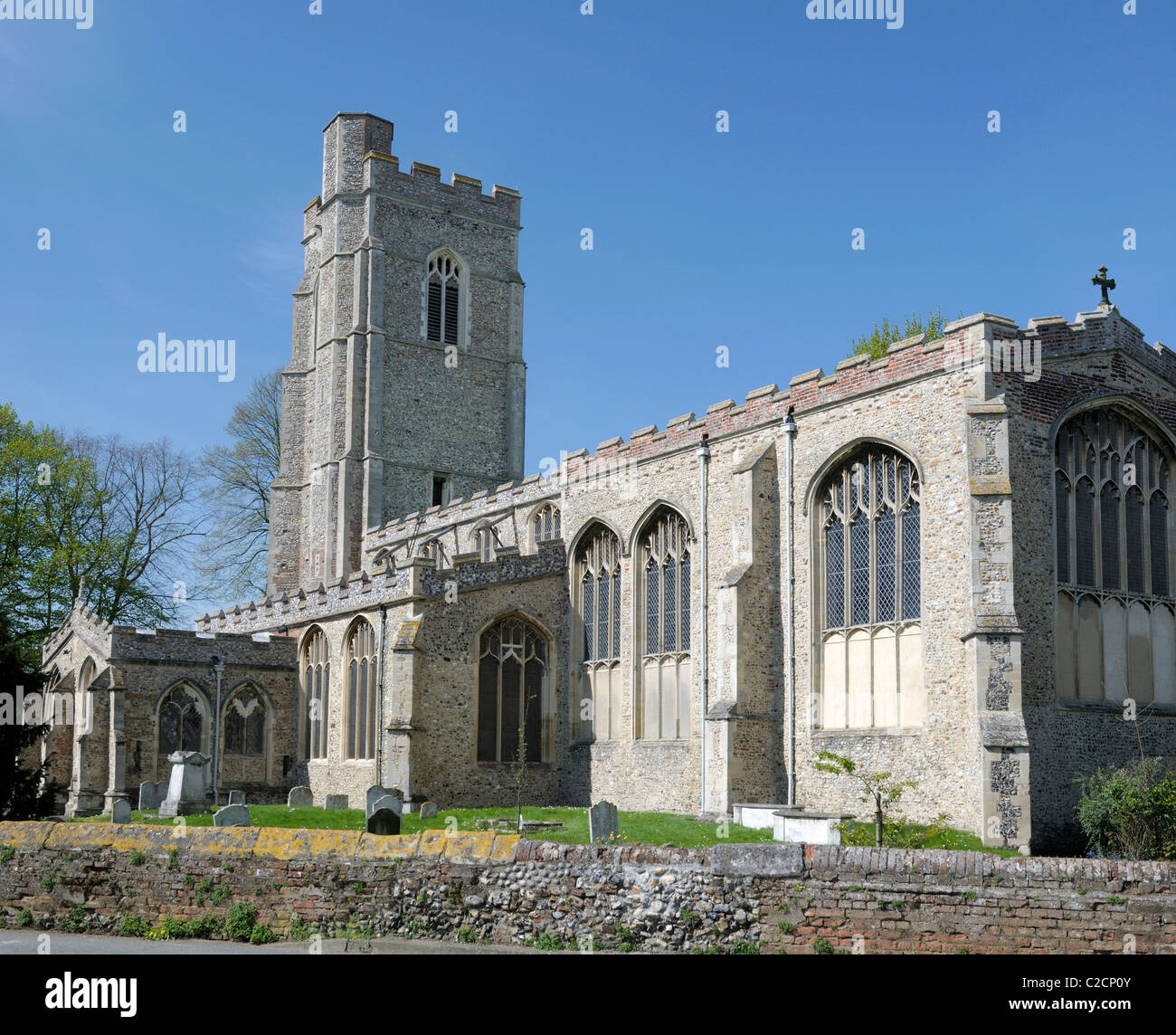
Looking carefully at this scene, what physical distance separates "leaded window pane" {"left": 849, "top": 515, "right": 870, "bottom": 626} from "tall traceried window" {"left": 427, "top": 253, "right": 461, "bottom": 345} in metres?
27.5

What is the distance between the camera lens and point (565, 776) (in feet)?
95.0

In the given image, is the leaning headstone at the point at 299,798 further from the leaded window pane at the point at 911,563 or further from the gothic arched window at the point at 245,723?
the leaded window pane at the point at 911,563

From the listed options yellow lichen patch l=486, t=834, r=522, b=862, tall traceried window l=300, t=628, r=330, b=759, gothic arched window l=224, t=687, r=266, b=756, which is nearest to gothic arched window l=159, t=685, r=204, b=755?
gothic arched window l=224, t=687, r=266, b=756

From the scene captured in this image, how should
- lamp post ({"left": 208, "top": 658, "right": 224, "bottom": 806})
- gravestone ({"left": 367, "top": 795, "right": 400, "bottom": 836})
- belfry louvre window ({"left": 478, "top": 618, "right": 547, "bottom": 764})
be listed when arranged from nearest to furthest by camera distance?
gravestone ({"left": 367, "top": 795, "right": 400, "bottom": 836}) → belfry louvre window ({"left": 478, "top": 618, "right": 547, "bottom": 764}) → lamp post ({"left": 208, "top": 658, "right": 224, "bottom": 806})


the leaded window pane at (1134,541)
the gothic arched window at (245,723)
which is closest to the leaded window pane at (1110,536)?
the leaded window pane at (1134,541)

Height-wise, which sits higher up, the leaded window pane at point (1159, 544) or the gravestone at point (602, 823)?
the leaded window pane at point (1159, 544)

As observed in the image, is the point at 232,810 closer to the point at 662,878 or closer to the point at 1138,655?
the point at 662,878

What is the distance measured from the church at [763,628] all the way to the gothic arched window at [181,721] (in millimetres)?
67

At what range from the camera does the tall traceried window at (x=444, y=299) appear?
47.4m

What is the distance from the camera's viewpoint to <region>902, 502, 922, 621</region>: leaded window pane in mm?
21656

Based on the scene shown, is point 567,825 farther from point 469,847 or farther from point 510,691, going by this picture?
point 469,847

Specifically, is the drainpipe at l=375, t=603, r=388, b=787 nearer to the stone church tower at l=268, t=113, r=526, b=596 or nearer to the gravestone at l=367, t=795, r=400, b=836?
the gravestone at l=367, t=795, r=400, b=836
